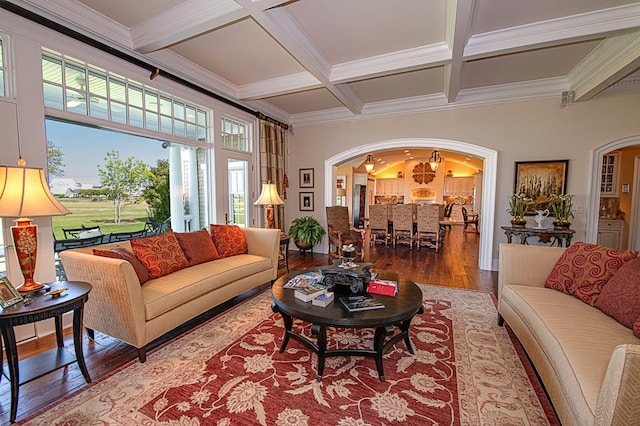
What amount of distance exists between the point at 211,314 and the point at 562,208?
5.31 m

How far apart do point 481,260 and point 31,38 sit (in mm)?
6379

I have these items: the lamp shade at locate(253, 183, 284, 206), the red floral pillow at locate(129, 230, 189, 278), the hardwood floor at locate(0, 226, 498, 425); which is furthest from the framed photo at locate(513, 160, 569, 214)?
the red floral pillow at locate(129, 230, 189, 278)

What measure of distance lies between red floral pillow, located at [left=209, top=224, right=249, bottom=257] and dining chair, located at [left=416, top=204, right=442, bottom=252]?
14.6ft

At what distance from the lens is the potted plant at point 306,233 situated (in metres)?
5.82

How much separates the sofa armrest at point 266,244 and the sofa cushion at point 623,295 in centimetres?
314

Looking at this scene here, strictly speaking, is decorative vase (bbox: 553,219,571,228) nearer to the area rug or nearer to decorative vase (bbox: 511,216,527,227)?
decorative vase (bbox: 511,216,527,227)

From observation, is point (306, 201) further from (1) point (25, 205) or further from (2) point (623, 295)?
(2) point (623, 295)

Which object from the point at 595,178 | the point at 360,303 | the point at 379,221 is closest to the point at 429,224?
the point at 379,221

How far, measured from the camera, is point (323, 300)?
2078 mm

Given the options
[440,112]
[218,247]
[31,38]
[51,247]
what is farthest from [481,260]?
[31,38]

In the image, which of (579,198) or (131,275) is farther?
(579,198)

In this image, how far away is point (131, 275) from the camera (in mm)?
2100

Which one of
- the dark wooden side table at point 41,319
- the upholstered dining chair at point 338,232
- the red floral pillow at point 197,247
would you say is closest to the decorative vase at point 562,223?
the upholstered dining chair at point 338,232

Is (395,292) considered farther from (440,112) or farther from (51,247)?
(440,112)
